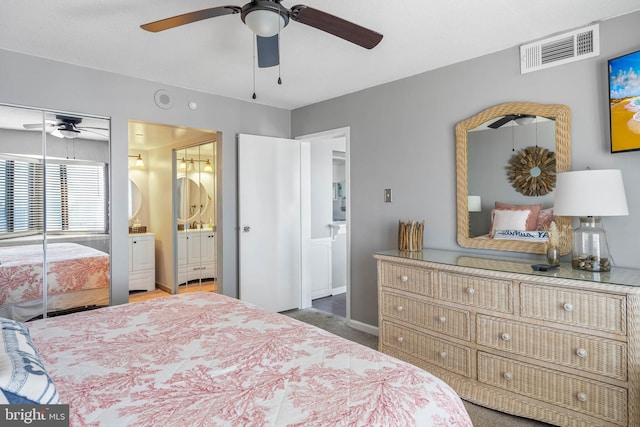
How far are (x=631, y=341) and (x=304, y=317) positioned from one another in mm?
3046

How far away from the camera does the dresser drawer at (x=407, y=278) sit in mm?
2693

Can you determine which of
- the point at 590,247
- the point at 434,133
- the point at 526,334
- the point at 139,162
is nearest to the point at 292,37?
the point at 434,133

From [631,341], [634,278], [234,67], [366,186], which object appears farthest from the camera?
[366,186]

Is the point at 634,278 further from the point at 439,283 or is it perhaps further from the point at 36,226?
the point at 36,226

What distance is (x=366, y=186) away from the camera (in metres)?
3.77

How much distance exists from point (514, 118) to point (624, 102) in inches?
25.4

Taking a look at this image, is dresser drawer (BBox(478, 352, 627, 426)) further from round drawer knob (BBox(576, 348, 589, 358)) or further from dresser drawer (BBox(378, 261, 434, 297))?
dresser drawer (BBox(378, 261, 434, 297))

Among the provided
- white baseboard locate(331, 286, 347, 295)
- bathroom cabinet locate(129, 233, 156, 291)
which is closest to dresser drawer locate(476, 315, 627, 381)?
white baseboard locate(331, 286, 347, 295)

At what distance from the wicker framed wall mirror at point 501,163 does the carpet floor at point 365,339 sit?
3.65 feet

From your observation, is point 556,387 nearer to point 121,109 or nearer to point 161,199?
point 121,109

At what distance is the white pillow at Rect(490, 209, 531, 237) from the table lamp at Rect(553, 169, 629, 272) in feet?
1.33

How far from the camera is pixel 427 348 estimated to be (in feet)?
8.87

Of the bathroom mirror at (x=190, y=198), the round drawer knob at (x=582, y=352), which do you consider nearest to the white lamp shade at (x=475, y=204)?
the round drawer knob at (x=582, y=352)

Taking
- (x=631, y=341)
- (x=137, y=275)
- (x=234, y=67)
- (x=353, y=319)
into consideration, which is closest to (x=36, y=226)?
(x=234, y=67)
